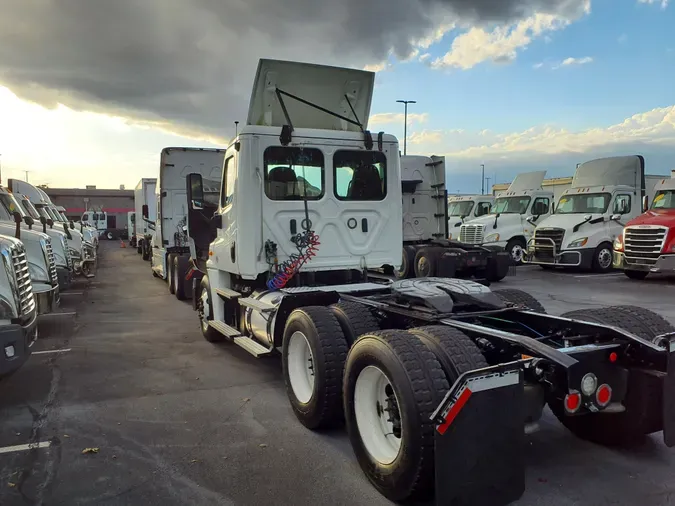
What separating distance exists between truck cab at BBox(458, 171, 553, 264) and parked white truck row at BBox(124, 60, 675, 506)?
38.4 ft

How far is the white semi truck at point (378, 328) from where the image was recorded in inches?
119

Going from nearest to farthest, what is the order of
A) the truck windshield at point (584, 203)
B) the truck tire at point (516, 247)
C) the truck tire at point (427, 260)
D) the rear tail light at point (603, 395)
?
the rear tail light at point (603, 395) < the truck tire at point (427, 260) < the truck windshield at point (584, 203) < the truck tire at point (516, 247)

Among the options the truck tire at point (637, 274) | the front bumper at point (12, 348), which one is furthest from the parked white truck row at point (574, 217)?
the front bumper at point (12, 348)

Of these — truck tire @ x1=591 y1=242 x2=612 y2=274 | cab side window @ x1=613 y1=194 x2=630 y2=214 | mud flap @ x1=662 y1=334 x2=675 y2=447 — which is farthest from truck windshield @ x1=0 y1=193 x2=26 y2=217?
cab side window @ x1=613 y1=194 x2=630 y2=214

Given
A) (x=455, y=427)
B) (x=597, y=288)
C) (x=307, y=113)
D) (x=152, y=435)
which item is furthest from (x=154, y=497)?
(x=597, y=288)

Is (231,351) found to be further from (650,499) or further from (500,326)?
(650,499)

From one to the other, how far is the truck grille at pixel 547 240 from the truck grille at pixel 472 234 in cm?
179

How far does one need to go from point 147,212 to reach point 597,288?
586 inches

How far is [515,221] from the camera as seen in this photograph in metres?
18.7

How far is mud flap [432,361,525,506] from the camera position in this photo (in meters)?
2.86

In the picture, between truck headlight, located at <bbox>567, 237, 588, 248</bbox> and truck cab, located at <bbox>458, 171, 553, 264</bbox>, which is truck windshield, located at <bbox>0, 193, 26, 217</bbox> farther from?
truck headlight, located at <bbox>567, 237, 588, 248</bbox>

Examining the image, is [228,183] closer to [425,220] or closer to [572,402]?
[572,402]

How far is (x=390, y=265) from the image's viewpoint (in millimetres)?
6820

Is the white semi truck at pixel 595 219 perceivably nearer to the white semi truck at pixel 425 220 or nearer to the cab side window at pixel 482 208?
the white semi truck at pixel 425 220
